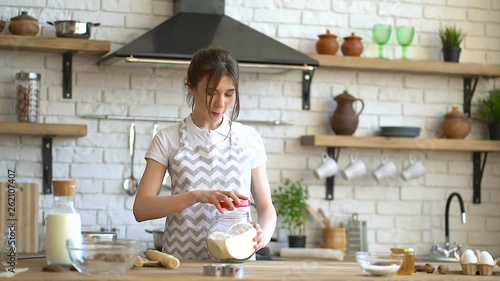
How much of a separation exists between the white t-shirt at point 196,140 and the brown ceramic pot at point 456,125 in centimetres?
243

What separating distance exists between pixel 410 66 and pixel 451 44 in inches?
12.9

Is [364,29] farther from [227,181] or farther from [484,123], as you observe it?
[227,181]

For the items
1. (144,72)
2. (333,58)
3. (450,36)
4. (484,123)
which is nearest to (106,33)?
(144,72)

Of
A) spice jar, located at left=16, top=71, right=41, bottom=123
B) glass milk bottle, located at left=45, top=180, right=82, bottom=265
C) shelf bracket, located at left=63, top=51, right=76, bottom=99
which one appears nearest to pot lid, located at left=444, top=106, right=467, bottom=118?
shelf bracket, located at left=63, top=51, right=76, bottom=99

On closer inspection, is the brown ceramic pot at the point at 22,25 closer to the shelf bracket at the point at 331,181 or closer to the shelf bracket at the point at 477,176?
the shelf bracket at the point at 331,181

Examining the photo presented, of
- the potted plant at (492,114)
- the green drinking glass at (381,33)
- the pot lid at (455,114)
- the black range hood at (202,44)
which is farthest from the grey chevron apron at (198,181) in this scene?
the potted plant at (492,114)

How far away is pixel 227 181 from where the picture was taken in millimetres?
3189

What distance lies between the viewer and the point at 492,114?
18.2ft

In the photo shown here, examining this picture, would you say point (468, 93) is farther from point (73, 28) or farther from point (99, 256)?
point (99, 256)

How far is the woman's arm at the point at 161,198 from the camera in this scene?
109 inches

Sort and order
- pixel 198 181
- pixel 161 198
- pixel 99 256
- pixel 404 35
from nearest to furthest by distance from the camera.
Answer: pixel 99 256
pixel 161 198
pixel 198 181
pixel 404 35

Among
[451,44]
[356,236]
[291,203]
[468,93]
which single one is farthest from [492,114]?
[291,203]

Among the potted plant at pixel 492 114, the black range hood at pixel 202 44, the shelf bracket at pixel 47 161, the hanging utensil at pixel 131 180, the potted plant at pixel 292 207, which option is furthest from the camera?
the potted plant at pixel 492 114

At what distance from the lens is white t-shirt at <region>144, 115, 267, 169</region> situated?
125 inches
